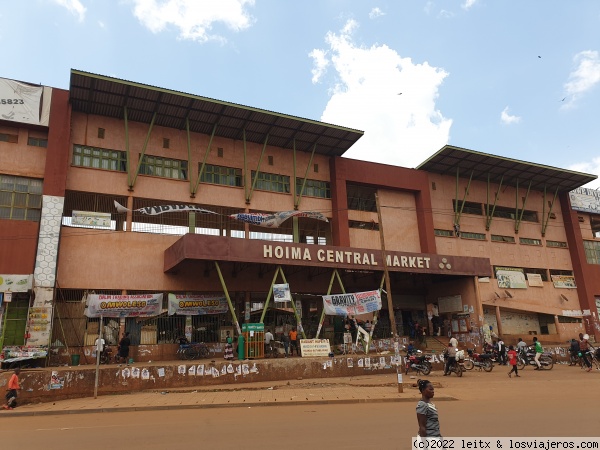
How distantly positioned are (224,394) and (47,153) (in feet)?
53.2

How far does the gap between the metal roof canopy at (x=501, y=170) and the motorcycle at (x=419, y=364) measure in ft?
56.2

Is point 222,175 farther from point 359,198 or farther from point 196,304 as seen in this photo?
point 359,198

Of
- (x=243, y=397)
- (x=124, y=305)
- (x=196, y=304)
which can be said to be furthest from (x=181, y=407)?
(x=196, y=304)

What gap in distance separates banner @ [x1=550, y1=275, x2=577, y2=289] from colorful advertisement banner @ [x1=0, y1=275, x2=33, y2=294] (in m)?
38.2

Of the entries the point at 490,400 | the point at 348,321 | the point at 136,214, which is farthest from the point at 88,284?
the point at 490,400

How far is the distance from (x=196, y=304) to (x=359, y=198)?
49.1 feet

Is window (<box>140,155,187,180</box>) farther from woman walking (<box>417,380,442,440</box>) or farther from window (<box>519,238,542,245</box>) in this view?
window (<box>519,238,542,245</box>)

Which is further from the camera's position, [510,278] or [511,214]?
[511,214]

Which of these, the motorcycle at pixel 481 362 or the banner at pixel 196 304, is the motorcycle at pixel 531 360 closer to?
the motorcycle at pixel 481 362

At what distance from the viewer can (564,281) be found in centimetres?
3928

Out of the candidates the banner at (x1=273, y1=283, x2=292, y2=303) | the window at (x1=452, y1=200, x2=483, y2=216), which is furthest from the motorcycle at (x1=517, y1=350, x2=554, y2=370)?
the window at (x1=452, y1=200, x2=483, y2=216)

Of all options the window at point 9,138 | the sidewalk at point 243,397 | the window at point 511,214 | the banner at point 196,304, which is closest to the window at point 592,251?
the window at point 511,214

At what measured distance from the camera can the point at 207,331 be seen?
25172 mm

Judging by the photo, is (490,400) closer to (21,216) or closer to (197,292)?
(197,292)
